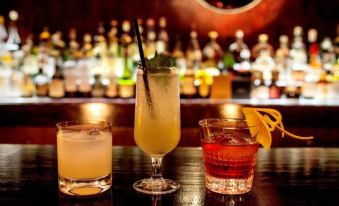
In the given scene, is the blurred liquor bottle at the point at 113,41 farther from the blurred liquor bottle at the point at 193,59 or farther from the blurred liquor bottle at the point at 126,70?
the blurred liquor bottle at the point at 193,59

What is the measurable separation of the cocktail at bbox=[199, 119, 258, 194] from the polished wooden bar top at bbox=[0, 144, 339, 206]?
0.02 m

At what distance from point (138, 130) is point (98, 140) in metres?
0.09

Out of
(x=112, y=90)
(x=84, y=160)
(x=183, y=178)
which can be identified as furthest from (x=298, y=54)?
(x=84, y=160)

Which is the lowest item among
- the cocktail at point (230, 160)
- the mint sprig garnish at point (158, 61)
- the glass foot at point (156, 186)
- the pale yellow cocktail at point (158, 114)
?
the glass foot at point (156, 186)

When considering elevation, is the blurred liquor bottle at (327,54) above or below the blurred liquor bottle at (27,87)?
above

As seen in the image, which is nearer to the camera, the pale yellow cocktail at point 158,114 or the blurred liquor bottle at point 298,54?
the pale yellow cocktail at point 158,114

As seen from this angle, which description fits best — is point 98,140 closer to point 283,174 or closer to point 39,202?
point 39,202

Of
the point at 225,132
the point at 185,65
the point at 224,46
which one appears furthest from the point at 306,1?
→ the point at 225,132

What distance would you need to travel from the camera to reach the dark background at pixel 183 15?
2811 mm

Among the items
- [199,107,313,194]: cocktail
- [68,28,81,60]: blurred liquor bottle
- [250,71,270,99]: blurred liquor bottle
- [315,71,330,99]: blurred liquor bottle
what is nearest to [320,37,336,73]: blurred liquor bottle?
[315,71,330,99]: blurred liquor bottle

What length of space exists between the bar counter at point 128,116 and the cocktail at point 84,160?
1.53 metres

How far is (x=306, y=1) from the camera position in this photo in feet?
9.18

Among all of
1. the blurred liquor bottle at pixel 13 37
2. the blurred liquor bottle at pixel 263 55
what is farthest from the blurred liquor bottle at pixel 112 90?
the blurred liquor bottle at pixel 263 55

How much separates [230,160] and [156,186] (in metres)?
0.14
